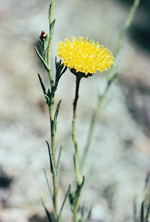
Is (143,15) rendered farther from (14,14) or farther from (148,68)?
(14,14)

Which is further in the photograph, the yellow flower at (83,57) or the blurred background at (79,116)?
the blurred background at (79,116)

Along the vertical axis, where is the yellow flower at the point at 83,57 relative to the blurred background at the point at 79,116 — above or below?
above

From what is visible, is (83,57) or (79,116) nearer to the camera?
(83,57)

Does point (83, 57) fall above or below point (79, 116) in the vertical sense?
above

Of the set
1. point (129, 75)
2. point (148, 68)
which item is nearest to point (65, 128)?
point (129, 75)
